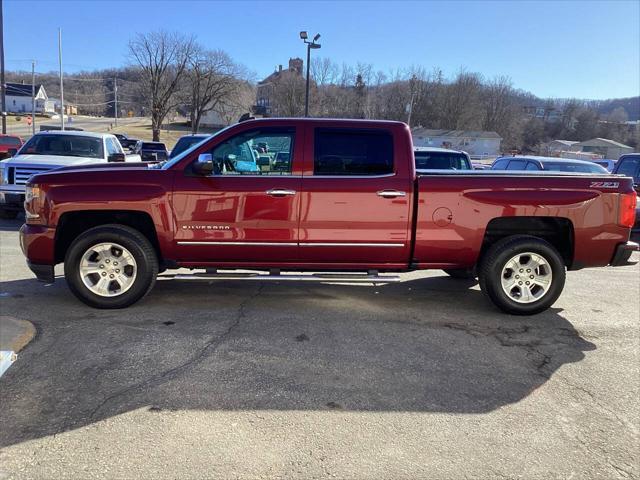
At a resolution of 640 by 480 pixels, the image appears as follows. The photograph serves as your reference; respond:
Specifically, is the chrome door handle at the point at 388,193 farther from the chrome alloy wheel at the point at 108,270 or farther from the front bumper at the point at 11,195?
the front bumper at the point at 11,195

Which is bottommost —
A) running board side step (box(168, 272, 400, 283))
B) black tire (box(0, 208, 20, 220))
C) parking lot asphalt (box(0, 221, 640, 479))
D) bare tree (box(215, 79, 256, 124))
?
black tire (box(0, 208, 20, 220))

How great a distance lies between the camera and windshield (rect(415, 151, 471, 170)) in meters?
11.5

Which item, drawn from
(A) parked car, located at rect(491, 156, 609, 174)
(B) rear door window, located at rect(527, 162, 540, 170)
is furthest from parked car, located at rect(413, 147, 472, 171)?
(B) rear door window, located at rect(527, 162, 540, 170)

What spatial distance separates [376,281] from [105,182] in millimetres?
2928

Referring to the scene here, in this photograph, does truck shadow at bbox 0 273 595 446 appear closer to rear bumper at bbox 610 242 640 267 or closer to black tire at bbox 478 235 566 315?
black tire at bbox 478 235 566 315

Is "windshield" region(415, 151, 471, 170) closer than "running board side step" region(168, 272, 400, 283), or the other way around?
"running board side step" region(168, 272, 400, 283)

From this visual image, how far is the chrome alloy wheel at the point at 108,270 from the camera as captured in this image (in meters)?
5.14

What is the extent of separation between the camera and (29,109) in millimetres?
126188

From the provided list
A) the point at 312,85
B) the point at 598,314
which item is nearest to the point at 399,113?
the point at 312,85

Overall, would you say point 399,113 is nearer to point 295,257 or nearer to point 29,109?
point 295,257

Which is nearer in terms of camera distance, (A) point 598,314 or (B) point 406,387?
(B) point 406,387

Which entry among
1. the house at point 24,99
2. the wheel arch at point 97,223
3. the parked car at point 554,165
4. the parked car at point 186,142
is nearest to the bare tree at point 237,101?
the parked car at point 186,142

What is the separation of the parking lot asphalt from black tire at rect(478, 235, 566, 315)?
0.16m

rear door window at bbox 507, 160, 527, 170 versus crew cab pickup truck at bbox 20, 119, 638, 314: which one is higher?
rear door window at bbox 507, 160, 527, 170
